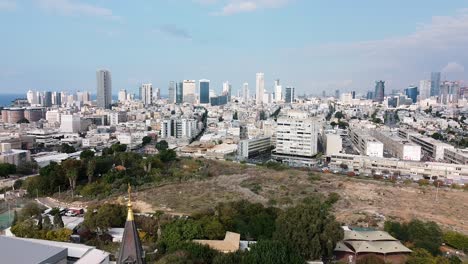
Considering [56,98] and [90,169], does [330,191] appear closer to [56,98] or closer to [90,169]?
[90,169]

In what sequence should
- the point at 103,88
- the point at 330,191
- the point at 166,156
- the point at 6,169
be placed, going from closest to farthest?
the point at 330,191
the point at 6,169
the point at 166,156
the point at 103,88

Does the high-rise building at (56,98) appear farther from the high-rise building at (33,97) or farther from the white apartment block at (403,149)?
the white apartment block at (403,149)

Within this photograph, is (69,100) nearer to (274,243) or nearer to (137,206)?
(137,206)

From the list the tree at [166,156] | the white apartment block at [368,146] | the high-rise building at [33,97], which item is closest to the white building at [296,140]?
the white apartment block at [368,146]

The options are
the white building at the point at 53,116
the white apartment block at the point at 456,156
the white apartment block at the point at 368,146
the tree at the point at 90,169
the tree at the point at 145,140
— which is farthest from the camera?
the white building at the point at 53,116

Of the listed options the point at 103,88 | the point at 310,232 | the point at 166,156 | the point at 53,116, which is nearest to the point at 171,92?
the point at 103,88

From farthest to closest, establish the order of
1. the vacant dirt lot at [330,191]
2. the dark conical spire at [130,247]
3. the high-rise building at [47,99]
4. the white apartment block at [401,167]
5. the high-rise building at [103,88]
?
the high-rise building at [47,99], the high-rise building at [103,88], the white apartment block at [401,167], the vacant dirt lot at [330,191], the dark conical spire at [130,247]
